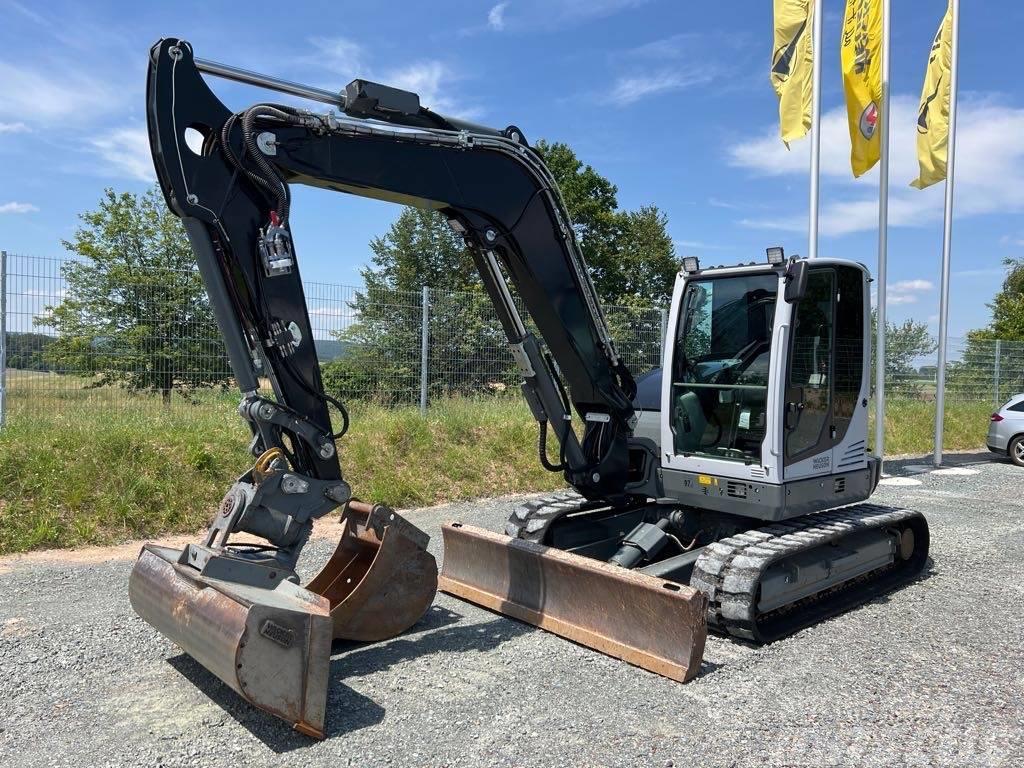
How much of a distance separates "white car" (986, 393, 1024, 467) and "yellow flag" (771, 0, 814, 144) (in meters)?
6.85

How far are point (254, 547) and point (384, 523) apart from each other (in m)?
0.80

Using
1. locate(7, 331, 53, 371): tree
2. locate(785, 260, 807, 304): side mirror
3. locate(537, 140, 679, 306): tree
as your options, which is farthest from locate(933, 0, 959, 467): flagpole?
locate(537, 140, 679, 306): tree

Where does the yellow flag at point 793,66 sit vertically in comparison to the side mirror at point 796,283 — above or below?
above

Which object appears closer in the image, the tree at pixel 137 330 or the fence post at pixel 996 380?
the tree at pixel 137 330

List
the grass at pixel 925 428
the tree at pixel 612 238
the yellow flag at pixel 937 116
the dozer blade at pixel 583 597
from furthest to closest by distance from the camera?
the tree at pixel 612 238 < the grass at pixel 925 428 < the yellow flag at pixel 937 116 < the dozer blade at pixel 583 597

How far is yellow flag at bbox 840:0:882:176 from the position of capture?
12.3m

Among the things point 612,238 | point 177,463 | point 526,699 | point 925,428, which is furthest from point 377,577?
point 612,238

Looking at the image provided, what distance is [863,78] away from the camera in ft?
40.7

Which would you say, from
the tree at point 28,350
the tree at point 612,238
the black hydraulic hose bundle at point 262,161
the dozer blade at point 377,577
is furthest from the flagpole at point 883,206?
the tree at point 612,238

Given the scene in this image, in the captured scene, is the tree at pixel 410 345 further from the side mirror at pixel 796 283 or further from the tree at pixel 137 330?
the side mirror at pixel 796 283

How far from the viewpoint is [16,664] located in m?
4.29

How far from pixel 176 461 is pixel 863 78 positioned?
11.5 m

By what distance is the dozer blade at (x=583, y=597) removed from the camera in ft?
13.6

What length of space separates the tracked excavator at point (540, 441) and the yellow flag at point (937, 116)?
9.25m
